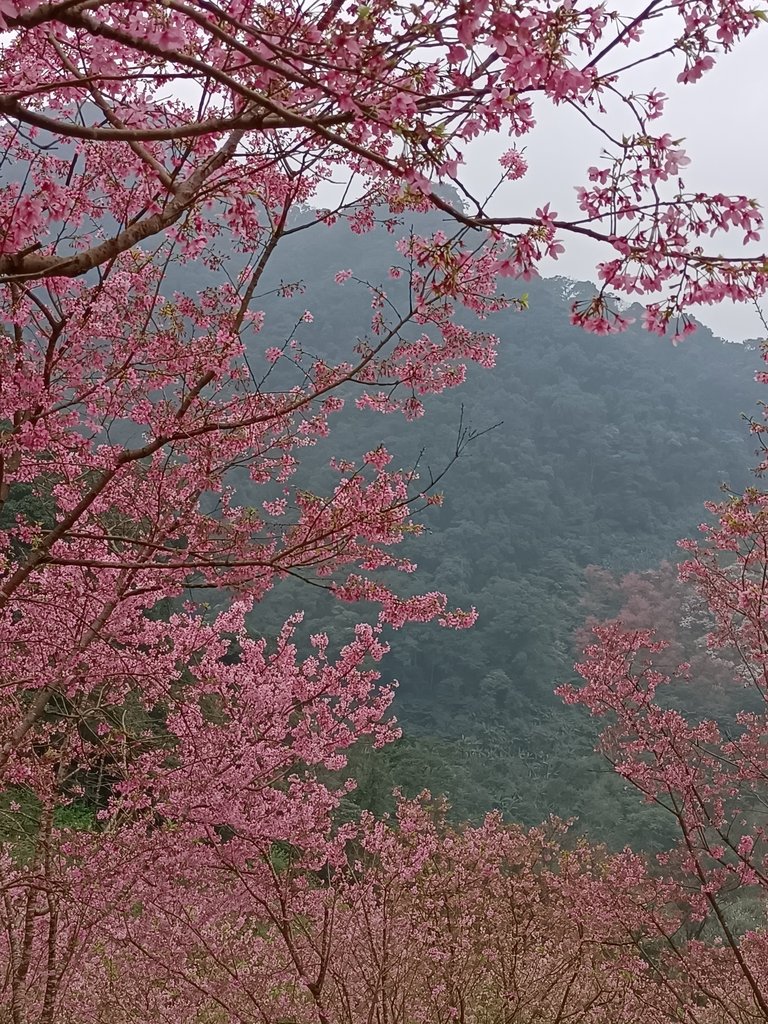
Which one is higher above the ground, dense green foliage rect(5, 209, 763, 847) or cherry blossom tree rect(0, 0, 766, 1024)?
dense green foliage rect(5, 209, 763, 847)

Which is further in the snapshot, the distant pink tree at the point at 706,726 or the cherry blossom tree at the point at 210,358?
the distant pink tree at the point at 706,726

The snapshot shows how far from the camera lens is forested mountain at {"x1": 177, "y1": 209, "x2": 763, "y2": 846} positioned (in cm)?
2386

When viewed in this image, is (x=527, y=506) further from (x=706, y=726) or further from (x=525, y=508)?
(x=706, y=726)

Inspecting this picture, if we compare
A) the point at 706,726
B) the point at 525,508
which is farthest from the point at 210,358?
the point at 525,508

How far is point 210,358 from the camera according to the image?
3326 mm

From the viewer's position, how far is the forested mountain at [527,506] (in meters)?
23.9

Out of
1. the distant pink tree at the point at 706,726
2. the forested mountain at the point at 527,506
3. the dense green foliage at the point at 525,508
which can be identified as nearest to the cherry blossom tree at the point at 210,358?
the distant pink tree at the point at 706,726

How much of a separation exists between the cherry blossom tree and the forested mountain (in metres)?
12.5

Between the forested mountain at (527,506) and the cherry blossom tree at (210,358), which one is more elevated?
the forested mountain at (527,506)

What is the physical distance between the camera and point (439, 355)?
4.52 metres

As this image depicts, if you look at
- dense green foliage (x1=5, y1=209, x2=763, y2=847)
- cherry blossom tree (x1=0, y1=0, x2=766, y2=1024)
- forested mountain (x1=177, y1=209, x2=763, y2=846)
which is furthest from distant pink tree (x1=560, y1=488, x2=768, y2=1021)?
forested mountain (x1=177, y1=209, x2=763, y2=846)

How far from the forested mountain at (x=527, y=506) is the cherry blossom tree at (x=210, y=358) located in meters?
12.5

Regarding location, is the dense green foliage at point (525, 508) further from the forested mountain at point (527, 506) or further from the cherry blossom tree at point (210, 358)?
the cherry blossom tree at point (210, 358)

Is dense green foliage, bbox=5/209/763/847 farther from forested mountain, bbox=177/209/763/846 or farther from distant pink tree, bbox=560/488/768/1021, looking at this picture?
distant pink tree, bbox=560/488/768/1021
